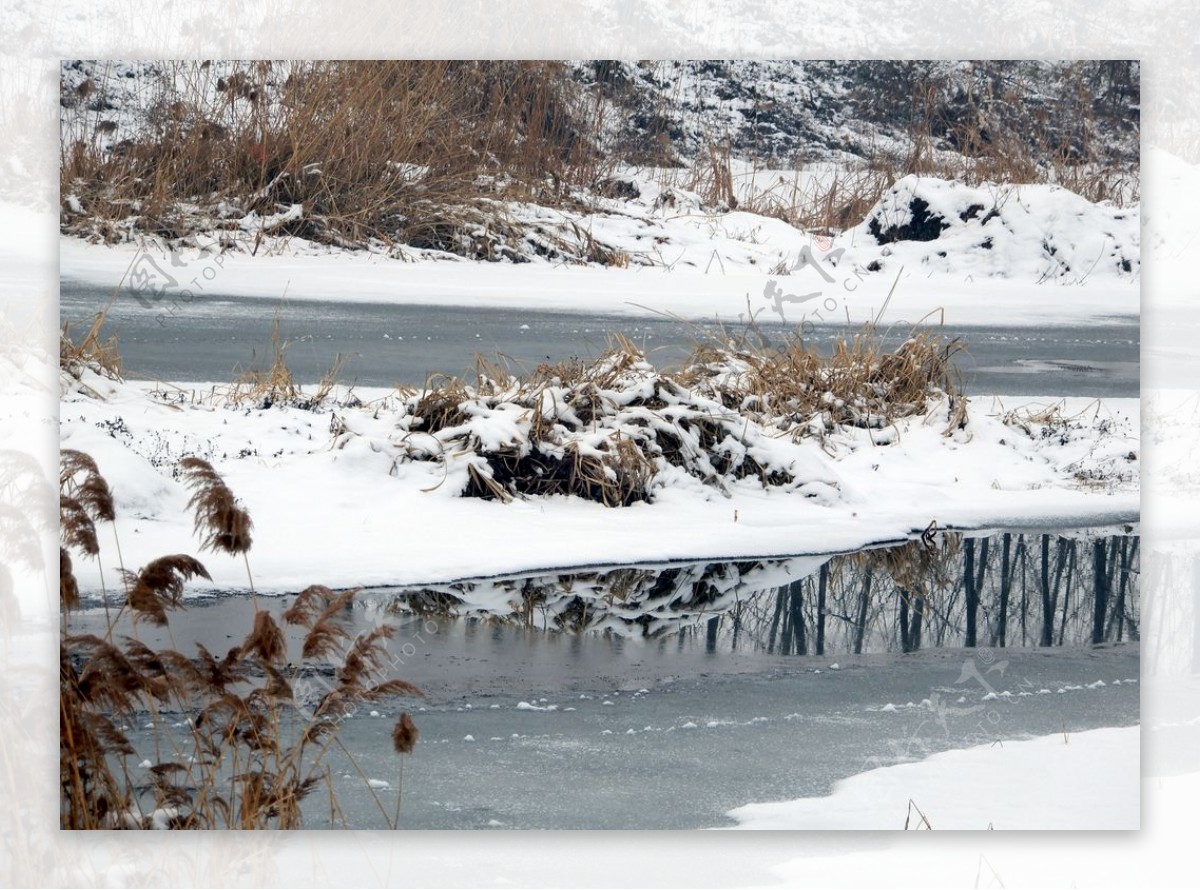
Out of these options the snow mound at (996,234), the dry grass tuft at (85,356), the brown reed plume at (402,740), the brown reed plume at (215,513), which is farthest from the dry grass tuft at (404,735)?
the snow mound at (996,234)

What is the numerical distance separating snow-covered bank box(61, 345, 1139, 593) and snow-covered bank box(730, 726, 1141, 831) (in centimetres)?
53

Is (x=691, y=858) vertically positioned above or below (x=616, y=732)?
below

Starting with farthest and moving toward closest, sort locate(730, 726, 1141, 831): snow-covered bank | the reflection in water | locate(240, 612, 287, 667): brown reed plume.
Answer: the reflection in water, locate(730, 726, 1141, 831): snow-covered bank, locate(240, 612, 287, 667): brown reed plume

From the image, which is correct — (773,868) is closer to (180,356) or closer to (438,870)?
(438,870)

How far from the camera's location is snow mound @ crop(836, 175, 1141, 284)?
347cm

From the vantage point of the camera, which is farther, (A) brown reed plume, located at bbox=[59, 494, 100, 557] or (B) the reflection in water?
(B) the reflection in water

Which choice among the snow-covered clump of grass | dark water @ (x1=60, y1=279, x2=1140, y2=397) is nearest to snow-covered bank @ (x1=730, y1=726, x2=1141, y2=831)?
the snow-covered clump of grass

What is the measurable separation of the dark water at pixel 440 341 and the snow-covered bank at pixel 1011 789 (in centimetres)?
85

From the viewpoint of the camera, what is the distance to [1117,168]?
137 inches

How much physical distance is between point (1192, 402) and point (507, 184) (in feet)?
5.65

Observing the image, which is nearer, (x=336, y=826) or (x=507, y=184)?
(x=336, y=826)

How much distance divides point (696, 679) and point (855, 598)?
1.44 ft

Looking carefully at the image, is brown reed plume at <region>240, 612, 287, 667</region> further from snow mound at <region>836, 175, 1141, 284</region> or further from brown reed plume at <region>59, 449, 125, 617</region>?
snow mound at <region>836, 175, 1141, 284</region>

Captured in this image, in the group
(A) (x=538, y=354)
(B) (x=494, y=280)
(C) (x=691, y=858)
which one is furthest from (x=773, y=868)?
(B) (x=494, y=280)
